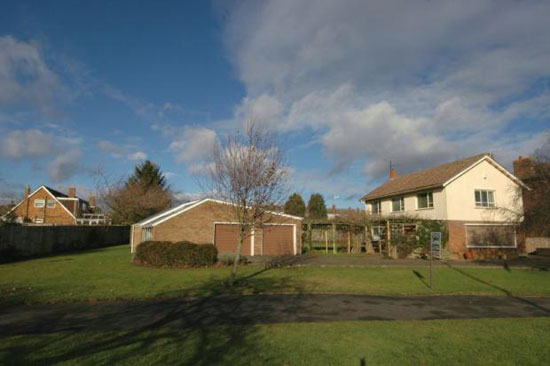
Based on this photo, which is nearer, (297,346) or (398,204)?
(297,346)

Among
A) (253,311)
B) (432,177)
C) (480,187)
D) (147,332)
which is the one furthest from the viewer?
(432,177)

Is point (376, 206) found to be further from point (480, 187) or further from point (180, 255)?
point (180, 255)

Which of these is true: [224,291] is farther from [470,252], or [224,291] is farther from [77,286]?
[470,252]

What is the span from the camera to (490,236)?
87.2 ft

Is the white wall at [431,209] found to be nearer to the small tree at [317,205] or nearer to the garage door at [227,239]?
the garage door at [227,239]

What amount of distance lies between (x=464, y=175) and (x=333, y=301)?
67.3ft

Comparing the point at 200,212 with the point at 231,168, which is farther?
the point at 200,212

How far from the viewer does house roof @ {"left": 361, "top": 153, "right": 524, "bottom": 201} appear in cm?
2659

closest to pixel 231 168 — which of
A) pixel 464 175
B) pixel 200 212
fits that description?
pixel 200 212

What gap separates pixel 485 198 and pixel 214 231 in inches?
783

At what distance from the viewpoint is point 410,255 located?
1018 inches

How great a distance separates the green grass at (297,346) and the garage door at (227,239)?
59.5 feet

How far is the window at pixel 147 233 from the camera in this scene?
23769 mm

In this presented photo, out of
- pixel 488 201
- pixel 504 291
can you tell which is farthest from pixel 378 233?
pixel 504 291
